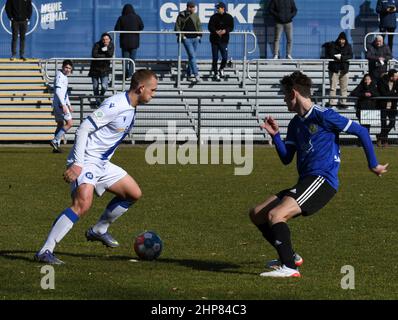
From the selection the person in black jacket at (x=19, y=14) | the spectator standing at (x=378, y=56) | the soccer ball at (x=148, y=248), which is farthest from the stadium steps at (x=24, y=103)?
the soccer ball at (x=148, y=248)

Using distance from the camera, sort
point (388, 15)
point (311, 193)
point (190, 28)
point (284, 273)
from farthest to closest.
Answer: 1. point (388, 15)
2. point (190, 28)
3. point (311, 193)
4. point (284, 273)

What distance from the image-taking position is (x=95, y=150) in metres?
10.9

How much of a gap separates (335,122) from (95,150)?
7.86 ft

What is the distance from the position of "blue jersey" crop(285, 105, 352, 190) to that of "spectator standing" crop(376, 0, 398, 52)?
22.7 metres

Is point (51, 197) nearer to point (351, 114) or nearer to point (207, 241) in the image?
point (207, 241)

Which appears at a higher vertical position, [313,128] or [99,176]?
[313,128]

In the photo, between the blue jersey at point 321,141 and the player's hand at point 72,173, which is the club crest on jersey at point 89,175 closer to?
the player's hand at point 72,173

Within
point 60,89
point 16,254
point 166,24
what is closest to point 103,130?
point 16,254

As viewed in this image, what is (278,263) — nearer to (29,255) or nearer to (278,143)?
(278,143)

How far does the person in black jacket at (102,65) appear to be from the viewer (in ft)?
97.8

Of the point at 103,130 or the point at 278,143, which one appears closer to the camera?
the point at 278,143

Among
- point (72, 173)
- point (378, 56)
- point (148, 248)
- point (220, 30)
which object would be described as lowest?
point (148, 248)
